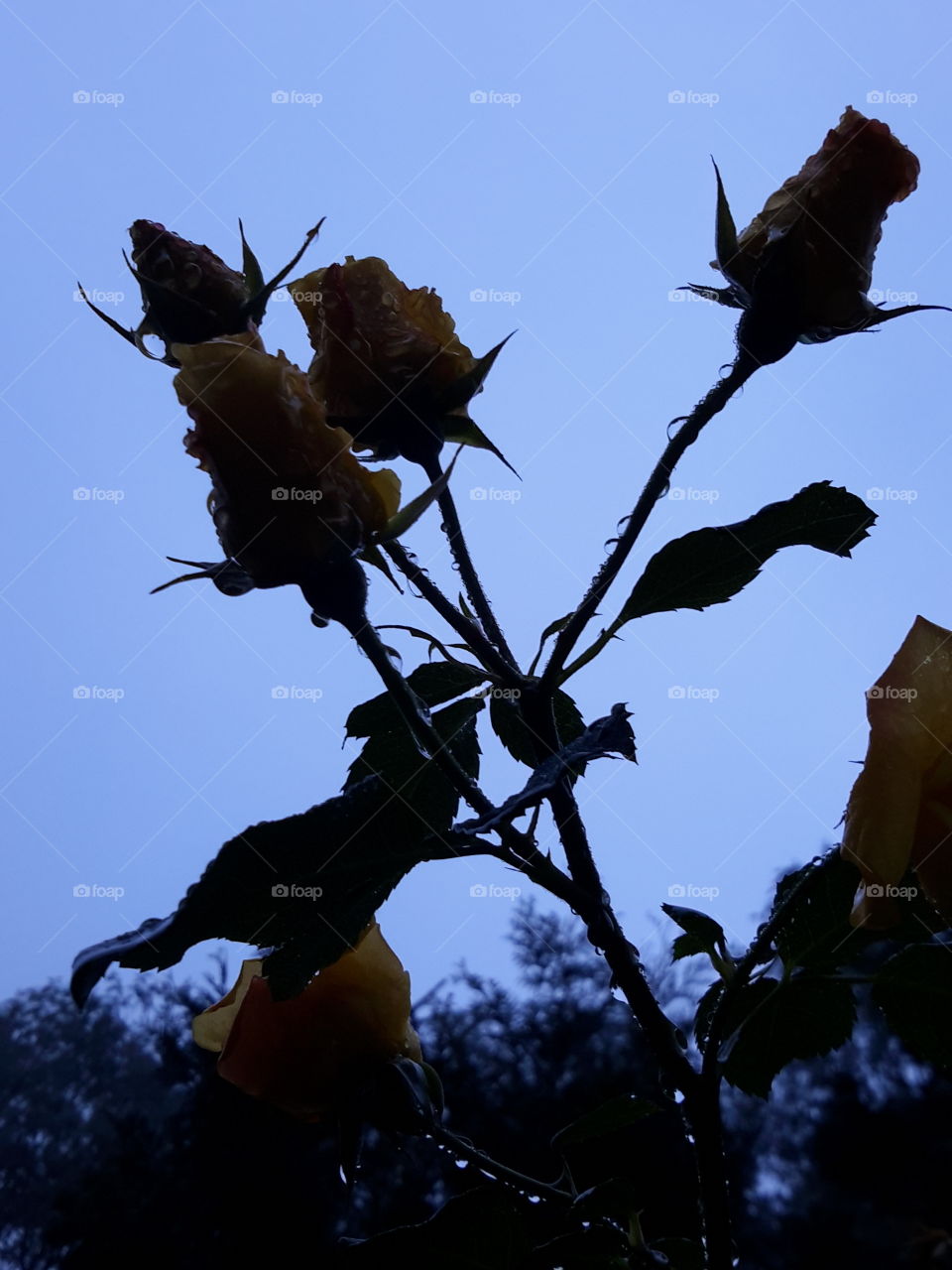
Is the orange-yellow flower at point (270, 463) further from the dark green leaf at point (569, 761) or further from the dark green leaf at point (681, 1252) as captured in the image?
the dark green leaf at point (681, 1252)

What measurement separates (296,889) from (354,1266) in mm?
128

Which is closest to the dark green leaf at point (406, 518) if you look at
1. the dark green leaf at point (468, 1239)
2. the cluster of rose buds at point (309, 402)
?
the cluster of rose buds at point (309, 402)

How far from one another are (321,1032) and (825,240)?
314mm

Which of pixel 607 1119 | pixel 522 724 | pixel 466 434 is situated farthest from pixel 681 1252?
pixel 466 434

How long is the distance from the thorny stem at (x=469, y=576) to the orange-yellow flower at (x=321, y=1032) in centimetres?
11

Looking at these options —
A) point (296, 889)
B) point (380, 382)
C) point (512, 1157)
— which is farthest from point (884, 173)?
point (512, 1157)

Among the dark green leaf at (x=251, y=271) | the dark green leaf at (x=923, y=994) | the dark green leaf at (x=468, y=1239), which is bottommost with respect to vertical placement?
the dark green leaf at (x=923, y=994)

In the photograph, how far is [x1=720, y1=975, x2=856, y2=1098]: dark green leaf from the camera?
36 centimetres

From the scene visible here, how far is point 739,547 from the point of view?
0.34 metres

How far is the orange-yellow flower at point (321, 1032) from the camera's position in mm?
354

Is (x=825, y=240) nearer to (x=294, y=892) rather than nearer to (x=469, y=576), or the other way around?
(x=469, y=576)

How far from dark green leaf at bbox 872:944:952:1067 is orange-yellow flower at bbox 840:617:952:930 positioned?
0.11 m

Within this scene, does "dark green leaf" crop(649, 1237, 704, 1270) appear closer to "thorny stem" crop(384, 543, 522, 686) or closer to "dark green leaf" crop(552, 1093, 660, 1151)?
"dark green leaf" crop(552, 1093, 660, 1151)

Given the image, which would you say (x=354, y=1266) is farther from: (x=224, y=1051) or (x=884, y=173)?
(x=884, y=173)
